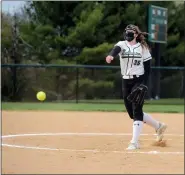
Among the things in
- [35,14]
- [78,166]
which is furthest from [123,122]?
[35,14]

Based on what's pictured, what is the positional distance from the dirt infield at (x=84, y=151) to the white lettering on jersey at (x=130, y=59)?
4.28 ft

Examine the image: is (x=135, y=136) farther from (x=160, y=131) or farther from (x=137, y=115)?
(x=160, y=131)

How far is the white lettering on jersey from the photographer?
797 centimetres

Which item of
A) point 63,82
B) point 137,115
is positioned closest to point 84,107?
point 63,82

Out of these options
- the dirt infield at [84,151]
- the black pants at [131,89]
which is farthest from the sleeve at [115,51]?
the dirt infield at [84,151]

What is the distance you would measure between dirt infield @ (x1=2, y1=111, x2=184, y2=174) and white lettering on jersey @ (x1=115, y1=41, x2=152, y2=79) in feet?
4.28

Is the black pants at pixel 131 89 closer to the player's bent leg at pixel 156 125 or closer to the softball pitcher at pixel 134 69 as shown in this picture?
the softball pitcher at pixel 134 69

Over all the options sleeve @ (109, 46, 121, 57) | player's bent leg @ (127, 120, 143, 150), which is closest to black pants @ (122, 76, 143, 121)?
player's bent leg @ (127, 120, 143, 150)

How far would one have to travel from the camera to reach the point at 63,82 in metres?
27.7

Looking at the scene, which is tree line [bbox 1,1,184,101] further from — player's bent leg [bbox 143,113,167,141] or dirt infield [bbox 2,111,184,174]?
player's bent leg [bbox 143,113,167,141]

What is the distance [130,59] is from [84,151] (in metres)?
1.76

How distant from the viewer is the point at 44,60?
3130cm

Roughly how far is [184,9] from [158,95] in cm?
746

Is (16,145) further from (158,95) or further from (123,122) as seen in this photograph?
(158,95)
